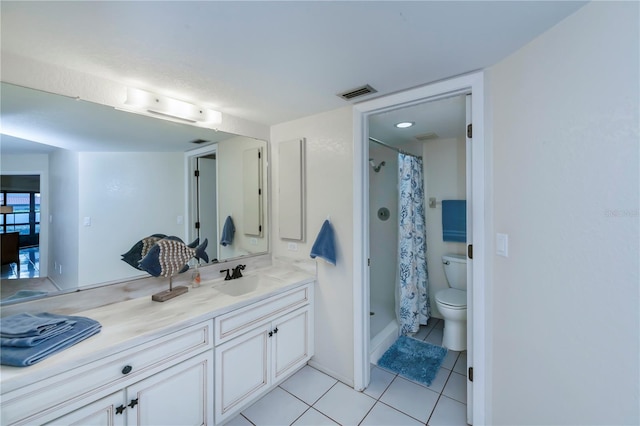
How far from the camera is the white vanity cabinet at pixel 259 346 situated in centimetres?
152

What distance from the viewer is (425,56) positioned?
130 centimetres

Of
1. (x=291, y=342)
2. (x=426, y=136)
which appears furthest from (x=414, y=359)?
(x=426, y=136)

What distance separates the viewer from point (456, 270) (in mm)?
2701

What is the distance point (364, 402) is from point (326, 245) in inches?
45.2

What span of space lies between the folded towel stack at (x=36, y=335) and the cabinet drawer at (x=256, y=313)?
587 millimetres

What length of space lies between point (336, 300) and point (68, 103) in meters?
2.13

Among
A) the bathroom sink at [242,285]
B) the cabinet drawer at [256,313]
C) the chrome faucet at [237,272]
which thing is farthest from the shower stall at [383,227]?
the chrome faucet at [237,272]

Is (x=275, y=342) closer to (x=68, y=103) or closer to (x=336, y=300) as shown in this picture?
(x=336, y=300)

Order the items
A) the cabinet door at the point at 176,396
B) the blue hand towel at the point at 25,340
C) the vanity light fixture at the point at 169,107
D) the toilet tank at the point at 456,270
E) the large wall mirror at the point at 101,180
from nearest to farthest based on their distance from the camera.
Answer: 1. the blue hand towel at the point at 25,340
2. the cabinet door at the point at 176,396
3. the large wall mirror at the point at 101,180
4. the vanity light fixture at the point at 169,107
5. the toilet tank at the point at 456,270

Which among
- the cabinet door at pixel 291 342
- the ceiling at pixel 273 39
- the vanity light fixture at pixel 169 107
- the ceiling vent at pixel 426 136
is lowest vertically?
the cabinet door at pixel 291 342

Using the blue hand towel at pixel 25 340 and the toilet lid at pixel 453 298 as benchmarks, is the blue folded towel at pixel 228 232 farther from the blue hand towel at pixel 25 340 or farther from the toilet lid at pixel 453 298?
the toilet lid at pixel 453 298

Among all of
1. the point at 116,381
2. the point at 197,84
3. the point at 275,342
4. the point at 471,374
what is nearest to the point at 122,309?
the point at 116,381

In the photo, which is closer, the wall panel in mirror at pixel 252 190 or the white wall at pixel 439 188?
the wall panel in mirror at pixel 252 190

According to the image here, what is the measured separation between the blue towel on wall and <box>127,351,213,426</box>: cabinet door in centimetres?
258
